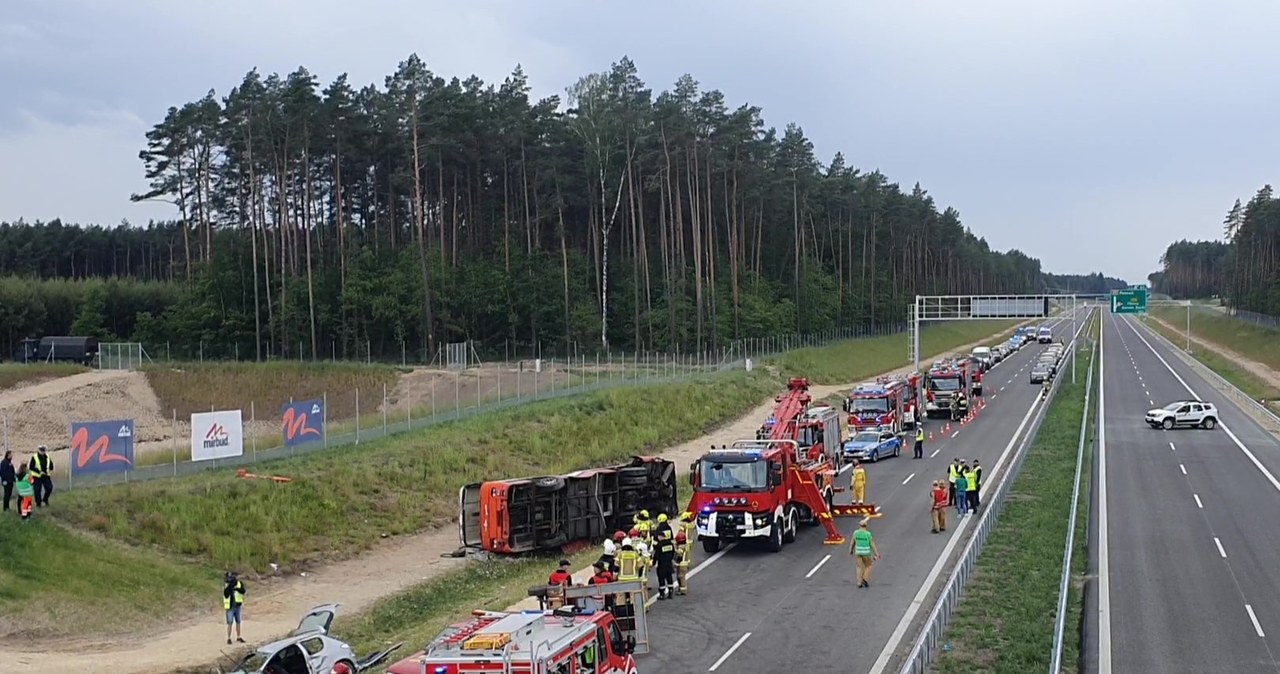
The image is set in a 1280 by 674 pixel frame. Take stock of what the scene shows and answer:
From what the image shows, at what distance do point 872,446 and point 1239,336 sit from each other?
320ft

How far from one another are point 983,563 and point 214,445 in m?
21.7

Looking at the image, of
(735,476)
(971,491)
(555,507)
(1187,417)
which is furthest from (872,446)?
(735,476)

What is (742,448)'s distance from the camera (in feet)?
89.4

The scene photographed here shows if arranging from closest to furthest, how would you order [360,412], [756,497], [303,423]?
[756,497]
[303,423]
[360,412]

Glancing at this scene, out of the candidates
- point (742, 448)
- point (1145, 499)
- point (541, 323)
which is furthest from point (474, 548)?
point (541, 323)

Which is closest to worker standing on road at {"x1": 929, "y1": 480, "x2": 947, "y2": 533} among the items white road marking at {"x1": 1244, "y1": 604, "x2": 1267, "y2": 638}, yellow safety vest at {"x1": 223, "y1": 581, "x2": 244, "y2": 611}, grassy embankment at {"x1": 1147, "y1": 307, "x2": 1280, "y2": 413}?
white road marking at {"x1": 1244, "y1": 604, "x2": 1267, "y2": 638}

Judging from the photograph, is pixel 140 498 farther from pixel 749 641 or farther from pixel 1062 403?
pixel 1062 403

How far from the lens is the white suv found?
54.2 metres

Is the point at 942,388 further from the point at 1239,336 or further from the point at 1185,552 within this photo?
the point at 1239,336

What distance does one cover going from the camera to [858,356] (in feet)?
315

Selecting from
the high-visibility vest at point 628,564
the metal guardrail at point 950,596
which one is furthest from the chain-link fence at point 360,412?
the metal guardrail at point 950,596

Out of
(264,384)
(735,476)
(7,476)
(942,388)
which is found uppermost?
(7,476)

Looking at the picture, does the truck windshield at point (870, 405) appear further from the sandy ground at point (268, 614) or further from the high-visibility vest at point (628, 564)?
the high-visibility vest at point (628, 564)

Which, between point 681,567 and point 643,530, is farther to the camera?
point 681,567
